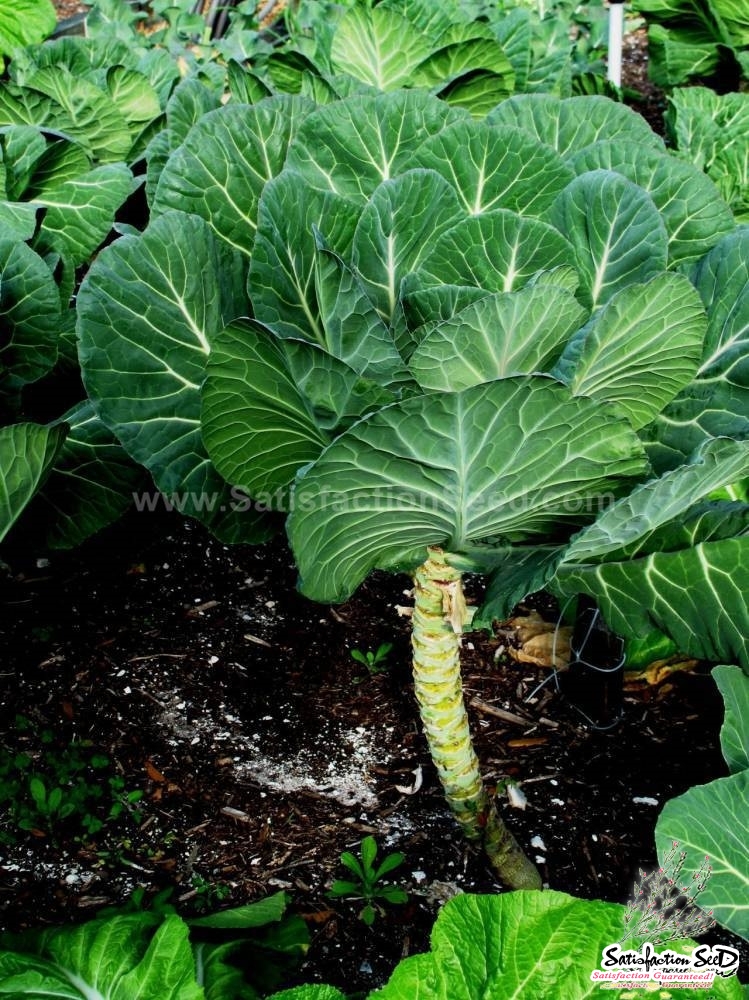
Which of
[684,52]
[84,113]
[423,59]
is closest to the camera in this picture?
[423,59]

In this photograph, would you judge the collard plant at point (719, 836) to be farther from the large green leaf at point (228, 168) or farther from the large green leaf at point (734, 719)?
the large green leaf at point (228, 168)

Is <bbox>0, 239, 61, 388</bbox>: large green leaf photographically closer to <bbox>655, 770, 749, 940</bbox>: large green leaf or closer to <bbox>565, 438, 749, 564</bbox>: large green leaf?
<bbox>565, 438, 749, 564</bbox>: large green leaf

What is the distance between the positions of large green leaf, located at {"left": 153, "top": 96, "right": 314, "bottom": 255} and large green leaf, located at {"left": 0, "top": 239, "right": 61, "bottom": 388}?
402 mm

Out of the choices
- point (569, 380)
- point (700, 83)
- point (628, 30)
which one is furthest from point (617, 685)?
point (628, 30)

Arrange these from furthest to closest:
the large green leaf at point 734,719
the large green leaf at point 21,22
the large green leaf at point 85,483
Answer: the large green leaf at point 21,22, the large green leaf at point 85,483, the large green leaf at point 734,719

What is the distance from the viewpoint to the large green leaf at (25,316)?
2.17 metres

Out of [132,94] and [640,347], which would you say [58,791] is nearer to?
[640,347]

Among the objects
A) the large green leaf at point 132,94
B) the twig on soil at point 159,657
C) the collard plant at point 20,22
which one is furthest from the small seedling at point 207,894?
the collard plant at point 20,22

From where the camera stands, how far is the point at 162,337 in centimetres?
180

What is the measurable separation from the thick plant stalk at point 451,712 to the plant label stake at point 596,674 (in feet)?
1.68

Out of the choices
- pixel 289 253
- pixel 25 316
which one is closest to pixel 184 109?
pixel 25 316

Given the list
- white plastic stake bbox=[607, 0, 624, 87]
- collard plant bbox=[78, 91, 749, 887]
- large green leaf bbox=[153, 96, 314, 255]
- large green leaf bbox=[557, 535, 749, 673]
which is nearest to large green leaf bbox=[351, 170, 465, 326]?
collard plant bbox=[78, 91, 749, 887]

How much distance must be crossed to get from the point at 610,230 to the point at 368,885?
1358 mm

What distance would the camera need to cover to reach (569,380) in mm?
1529
